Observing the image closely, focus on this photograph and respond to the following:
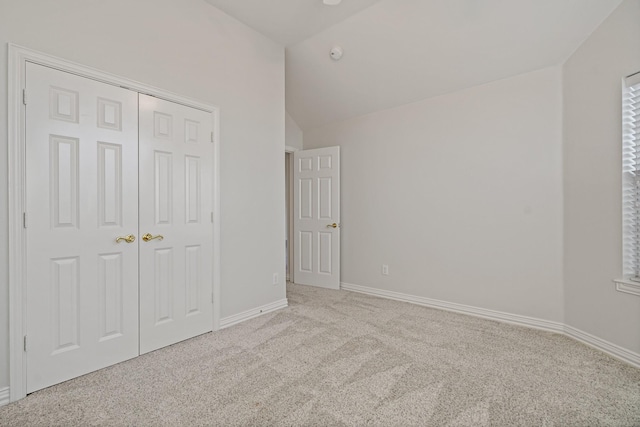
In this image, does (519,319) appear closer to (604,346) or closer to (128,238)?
(604,346)

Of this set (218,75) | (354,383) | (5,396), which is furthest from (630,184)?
(5,396)

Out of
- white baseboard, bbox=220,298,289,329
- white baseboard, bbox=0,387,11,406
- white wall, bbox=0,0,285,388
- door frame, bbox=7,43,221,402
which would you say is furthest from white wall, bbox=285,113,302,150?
white baseboard, bbox=0,387,11,406

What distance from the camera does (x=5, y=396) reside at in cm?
173

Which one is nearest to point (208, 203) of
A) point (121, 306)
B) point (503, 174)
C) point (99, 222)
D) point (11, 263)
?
point (99, 222)

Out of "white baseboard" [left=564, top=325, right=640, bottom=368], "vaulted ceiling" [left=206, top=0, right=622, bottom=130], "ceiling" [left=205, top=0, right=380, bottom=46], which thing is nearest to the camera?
"white baseboard" [left=564, top=325, right=640, bottom=368]

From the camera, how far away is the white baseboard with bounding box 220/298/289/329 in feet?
9.51

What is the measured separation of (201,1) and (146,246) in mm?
2189

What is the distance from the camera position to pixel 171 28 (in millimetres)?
2490

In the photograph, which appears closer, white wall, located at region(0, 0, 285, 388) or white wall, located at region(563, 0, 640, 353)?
white wall, located at region(0, 0, 285, 388)

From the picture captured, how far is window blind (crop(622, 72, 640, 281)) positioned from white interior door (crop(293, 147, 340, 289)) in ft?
9.41

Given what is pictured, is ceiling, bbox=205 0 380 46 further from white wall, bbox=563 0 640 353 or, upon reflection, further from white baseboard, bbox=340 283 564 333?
white baseboard, bbox=340 283 564 333

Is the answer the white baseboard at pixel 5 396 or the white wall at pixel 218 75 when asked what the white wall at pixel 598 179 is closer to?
the white wall at pixel 218 75

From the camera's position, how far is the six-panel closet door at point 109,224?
6.15ft

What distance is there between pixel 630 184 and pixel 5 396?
4437mm
